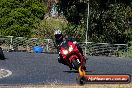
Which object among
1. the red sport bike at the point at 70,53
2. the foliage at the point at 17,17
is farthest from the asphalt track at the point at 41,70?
the foliage at the point at 17,17

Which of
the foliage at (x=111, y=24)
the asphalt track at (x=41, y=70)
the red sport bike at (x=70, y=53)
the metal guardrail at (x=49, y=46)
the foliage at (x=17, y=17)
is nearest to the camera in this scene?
the red sport bike at (x=70, y=53)

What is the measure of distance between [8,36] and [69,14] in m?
5.55

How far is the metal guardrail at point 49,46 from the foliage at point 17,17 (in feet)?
5.58

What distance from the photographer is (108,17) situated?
125ft

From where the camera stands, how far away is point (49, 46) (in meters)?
38.4

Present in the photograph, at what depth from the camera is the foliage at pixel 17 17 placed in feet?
132

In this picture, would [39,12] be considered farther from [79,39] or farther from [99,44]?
[99,44]

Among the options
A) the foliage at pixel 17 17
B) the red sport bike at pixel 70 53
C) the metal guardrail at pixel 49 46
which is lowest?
the metal guardrail at pixel 49 46

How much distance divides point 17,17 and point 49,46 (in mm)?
4319

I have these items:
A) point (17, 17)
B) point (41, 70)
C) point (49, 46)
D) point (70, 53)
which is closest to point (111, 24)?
point (49, 46)

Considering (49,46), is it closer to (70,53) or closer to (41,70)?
(41,70)

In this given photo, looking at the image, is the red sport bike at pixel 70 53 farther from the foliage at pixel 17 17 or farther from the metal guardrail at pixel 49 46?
the foliage at pixel 17 17

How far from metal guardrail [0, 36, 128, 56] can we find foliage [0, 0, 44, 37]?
170 centimetres

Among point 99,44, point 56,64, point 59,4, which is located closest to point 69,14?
point 59,4
